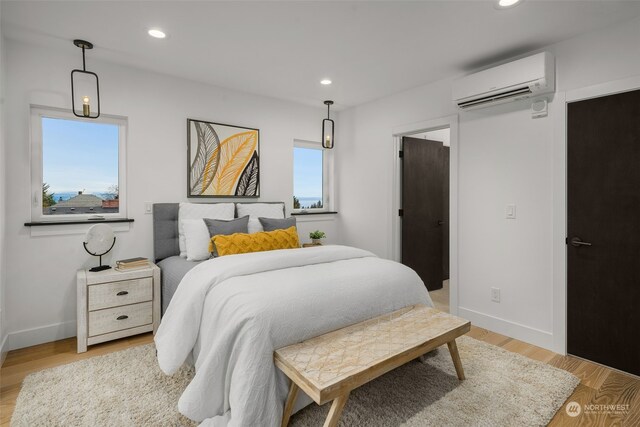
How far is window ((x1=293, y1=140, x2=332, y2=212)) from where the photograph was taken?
14.9ft

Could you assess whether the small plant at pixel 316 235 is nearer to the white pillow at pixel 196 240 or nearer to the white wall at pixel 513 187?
the white pillow at pixel 196 240

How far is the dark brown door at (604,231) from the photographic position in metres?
2.32

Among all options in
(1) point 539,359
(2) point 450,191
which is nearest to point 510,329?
(1) point 539,359

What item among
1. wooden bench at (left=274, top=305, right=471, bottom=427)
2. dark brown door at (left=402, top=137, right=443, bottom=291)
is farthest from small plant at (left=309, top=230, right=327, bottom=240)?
wooden bench at (left=274, top=305, right=471, bottom=427)

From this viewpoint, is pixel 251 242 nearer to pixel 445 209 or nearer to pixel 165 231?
pixel 165 231

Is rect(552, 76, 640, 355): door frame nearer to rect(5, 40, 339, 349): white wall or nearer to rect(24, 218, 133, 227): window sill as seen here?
rect(5, 40, 339, 349): white wall

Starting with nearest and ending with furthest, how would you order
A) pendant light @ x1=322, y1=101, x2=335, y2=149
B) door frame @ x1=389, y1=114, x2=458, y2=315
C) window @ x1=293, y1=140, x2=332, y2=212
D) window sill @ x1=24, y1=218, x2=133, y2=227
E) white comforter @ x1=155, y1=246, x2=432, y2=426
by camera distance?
white comforter @ x1=155, y1=246, x2=432, y2=426, window sill @ x1=24, y1=218, x2=133, y2=227, door frame @ x1=389, y1=114, x2=458, y2=315, pendant light @ x1=322, y1=101, x2=335, y2=149, window @ x1=293, y1=140, x2=332, y2=212

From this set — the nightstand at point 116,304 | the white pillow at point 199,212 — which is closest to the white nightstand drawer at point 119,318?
the nightstand at point 116,304

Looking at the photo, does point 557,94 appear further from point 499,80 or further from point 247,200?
point 247,200

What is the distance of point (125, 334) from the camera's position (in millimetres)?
2785

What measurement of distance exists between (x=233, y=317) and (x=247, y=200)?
233 centimetres

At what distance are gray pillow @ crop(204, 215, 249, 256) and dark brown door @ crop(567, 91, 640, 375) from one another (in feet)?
9.27

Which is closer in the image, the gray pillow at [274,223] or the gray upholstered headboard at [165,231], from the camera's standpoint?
the gray upholstered headboard at [165,231]

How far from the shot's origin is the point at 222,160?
12.1ft
